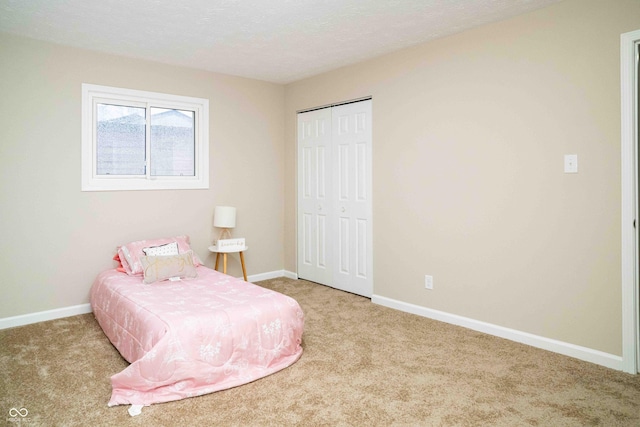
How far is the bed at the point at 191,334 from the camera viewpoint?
7.95ft

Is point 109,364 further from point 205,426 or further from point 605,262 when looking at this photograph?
point 605,262

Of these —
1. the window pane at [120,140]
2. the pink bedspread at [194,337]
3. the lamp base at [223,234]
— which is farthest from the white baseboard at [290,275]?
the window pane at [120,140]

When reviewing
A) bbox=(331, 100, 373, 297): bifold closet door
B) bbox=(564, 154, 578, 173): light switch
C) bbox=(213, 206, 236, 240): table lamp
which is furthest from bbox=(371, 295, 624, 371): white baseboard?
bbox=(213, 206, 236, 240): table lamp

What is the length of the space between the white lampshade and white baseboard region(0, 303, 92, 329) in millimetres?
1489

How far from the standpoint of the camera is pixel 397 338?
11.1 ft

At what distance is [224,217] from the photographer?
15.4ft

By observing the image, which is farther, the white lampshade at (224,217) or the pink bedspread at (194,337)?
the white lampshade at (224,217)

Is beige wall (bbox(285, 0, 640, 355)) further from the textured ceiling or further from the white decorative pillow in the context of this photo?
the white decorative pillow

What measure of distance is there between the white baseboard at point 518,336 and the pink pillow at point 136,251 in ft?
6.83

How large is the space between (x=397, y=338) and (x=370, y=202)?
5.07 feet

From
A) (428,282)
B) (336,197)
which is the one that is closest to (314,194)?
(336,197)

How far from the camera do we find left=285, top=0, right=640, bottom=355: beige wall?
2.83 m

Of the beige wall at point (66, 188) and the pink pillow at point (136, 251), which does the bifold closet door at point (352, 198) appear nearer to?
the beige wall at point (66, 188)

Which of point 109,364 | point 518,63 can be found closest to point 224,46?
point 518,63
